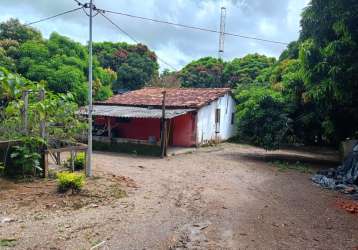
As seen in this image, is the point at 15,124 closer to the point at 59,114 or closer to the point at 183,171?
the point at 59,114

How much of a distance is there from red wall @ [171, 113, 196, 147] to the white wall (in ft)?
1.34

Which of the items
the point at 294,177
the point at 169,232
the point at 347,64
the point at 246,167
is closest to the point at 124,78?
the point at 246,167

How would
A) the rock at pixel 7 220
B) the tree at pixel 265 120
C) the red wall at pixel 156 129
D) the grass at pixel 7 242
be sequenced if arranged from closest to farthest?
the grass at pixel 7 242, the rock at pixel 7 220, the tree at pixel 265 120, the red wall at pixel 156 129

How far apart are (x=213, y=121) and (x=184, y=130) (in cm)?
286

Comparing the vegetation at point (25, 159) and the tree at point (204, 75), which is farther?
the tree at point (204, 75)

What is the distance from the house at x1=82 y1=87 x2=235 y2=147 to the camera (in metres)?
19.6

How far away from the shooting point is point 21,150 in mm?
8828

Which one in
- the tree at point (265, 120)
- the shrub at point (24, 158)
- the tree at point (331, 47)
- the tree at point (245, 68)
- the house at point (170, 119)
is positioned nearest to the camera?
the tree at point (331, 47)

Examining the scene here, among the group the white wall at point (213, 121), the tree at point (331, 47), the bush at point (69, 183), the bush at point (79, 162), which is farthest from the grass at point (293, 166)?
the bush at point (69, 183)

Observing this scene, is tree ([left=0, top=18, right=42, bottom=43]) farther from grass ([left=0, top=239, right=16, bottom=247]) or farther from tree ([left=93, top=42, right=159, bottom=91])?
grass ([left=0, top=239, right=16, bottom=247])

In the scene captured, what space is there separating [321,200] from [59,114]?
23.9 ft

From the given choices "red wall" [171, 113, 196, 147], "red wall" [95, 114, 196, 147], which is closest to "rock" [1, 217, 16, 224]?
"red wall" [95, 114, 196, 147]

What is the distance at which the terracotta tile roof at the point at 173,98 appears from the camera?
813 inches

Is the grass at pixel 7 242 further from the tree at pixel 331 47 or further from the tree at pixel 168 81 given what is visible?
the tree at pixel 168 81
